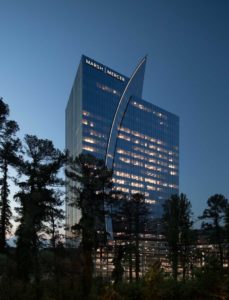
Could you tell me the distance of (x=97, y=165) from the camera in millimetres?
40375

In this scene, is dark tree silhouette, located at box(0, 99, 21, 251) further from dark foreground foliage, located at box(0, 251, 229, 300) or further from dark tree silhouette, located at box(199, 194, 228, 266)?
dark tree silhouette, located at box(199, 194, 228, 266)

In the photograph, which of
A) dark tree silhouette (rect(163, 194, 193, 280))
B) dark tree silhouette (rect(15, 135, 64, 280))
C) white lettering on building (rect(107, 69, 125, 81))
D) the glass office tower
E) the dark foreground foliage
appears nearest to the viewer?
the dark foreground foliage

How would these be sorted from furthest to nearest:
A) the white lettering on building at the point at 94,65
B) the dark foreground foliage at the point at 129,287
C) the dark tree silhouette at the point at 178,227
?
the white lettering on building at the point at 94,65, the dark tree silhouette at the point at 178,227, the dark foreground foliage at the point at 129,287

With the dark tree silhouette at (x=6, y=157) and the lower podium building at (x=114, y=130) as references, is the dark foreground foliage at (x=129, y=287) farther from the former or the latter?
the lower podium building at (x=114, y=130)

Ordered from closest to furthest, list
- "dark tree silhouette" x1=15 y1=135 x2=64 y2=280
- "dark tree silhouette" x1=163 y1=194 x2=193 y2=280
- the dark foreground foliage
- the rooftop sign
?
the dark foreground foliage → "dark tree silhouette" x1=15 y1=135 x2=64 y2=280 → "dark tree silhouette" x1=163 y1=194 x2=193 y2=280 → the rooftop sign

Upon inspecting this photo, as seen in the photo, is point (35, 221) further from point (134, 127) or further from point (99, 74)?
point (134, 127)

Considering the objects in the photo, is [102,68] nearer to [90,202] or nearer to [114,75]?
[114,75]

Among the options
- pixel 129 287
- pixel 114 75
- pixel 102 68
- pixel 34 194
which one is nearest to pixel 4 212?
pixel 34 194

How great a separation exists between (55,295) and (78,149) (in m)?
132

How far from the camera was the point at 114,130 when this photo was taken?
173m

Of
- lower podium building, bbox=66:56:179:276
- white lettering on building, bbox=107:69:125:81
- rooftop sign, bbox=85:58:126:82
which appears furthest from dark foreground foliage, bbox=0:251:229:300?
white lettering on building, bbox=107:69:125:81

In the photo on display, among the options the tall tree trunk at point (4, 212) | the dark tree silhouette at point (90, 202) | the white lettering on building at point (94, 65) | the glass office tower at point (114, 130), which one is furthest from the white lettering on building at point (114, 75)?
the dark tree silhouette at point (90, 202)

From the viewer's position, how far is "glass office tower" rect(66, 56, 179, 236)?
16125 centimetres

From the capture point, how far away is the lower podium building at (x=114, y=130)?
161 m
